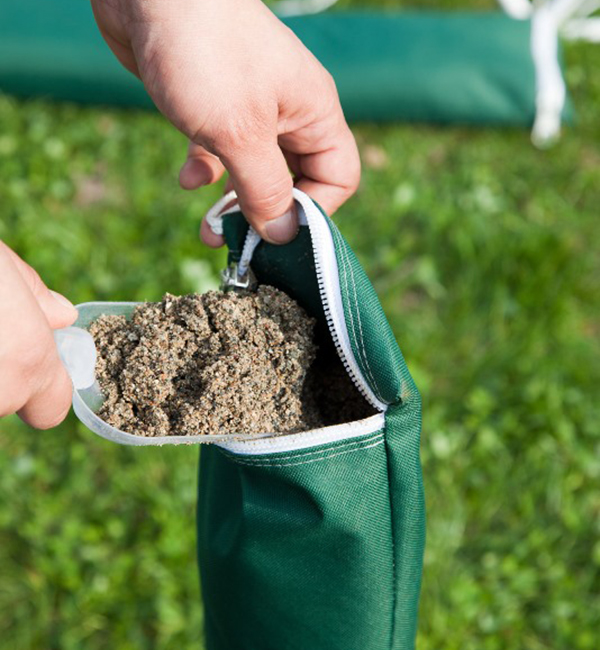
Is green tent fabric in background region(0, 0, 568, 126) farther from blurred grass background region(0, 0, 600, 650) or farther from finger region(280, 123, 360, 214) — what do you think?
finger region(280, 123, 360, 214)

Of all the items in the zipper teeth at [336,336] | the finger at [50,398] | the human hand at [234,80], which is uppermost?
the human hand at [234,80]

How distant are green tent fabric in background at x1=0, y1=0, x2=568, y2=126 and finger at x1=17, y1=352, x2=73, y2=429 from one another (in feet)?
8.04

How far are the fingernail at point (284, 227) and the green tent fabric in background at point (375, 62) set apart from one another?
225 cm

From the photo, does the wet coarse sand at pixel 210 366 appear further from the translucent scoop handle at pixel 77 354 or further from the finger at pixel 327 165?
the finger at pixel 327 165

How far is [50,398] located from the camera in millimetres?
1115

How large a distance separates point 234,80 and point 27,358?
1.89ft

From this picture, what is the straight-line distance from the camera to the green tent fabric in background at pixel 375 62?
3.28 metres

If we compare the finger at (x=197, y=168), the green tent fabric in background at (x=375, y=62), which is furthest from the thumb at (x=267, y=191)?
the green tent fabric in background at (x=375, y=62)

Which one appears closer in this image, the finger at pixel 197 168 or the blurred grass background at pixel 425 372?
the finger at pixel 197 168

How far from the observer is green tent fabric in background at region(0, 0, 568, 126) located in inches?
129

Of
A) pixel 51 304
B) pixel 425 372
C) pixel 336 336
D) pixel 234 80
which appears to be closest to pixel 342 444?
pixel 336 336

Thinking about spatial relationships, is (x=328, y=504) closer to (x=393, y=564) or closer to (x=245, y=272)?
(x=393, y=564)

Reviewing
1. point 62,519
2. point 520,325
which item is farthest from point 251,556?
point 520,325

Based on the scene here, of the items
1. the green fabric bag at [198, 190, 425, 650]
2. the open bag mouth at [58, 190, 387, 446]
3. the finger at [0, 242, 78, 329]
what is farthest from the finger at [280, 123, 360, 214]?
the finger at [0, 242, 78, 329]
